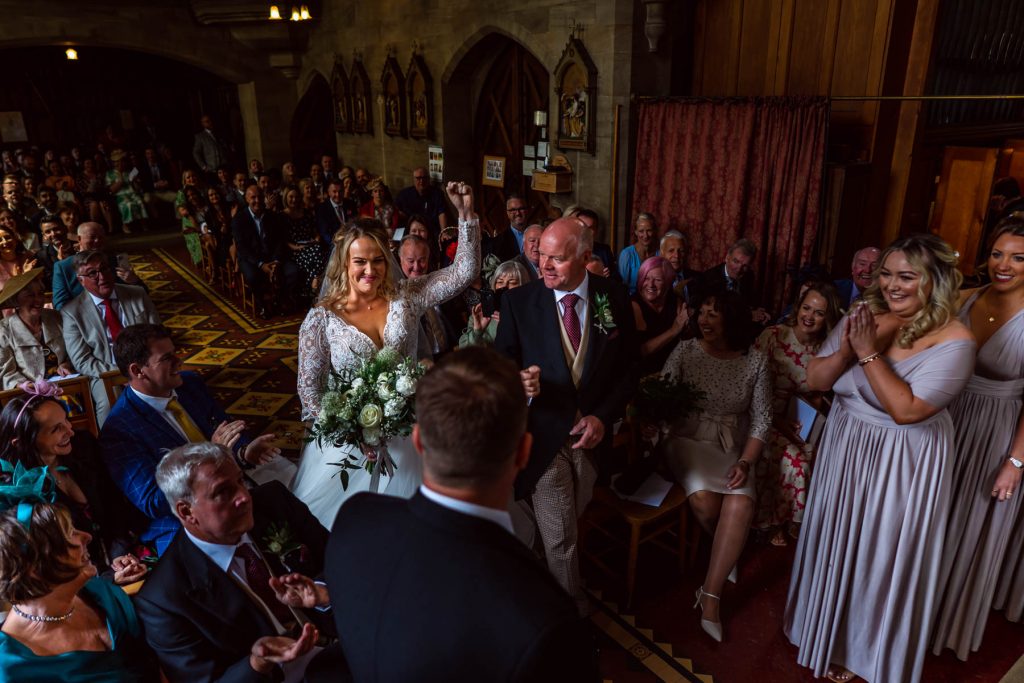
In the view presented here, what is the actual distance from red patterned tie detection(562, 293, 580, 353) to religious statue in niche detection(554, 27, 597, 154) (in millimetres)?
4529

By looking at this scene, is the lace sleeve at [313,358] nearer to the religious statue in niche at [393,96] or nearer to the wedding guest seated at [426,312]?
the wedding guest seated at [426,312]

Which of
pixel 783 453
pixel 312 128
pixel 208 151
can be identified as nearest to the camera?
pixel 783 453

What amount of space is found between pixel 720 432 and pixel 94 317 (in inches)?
174

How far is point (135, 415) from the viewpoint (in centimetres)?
312

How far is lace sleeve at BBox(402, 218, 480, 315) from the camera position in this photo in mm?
3443

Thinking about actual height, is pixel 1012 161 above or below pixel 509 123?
below

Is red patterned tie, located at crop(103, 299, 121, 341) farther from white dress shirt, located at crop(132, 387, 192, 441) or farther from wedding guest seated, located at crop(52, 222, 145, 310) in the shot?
white dress shirt, located at crop(132, 387, 192, 441)

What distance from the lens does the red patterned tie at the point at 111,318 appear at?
496cm

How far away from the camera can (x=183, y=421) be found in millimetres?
3312

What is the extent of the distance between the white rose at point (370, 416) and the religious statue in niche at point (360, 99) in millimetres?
10270

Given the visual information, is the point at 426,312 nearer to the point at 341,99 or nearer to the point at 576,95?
the point at 576,95

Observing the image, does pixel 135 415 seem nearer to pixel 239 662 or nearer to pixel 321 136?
pixel 239 662

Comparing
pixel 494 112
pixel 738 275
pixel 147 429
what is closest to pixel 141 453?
pixel 147 429

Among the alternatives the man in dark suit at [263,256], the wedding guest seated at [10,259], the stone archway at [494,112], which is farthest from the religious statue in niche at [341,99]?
the wedding guest seated at [10,259]
